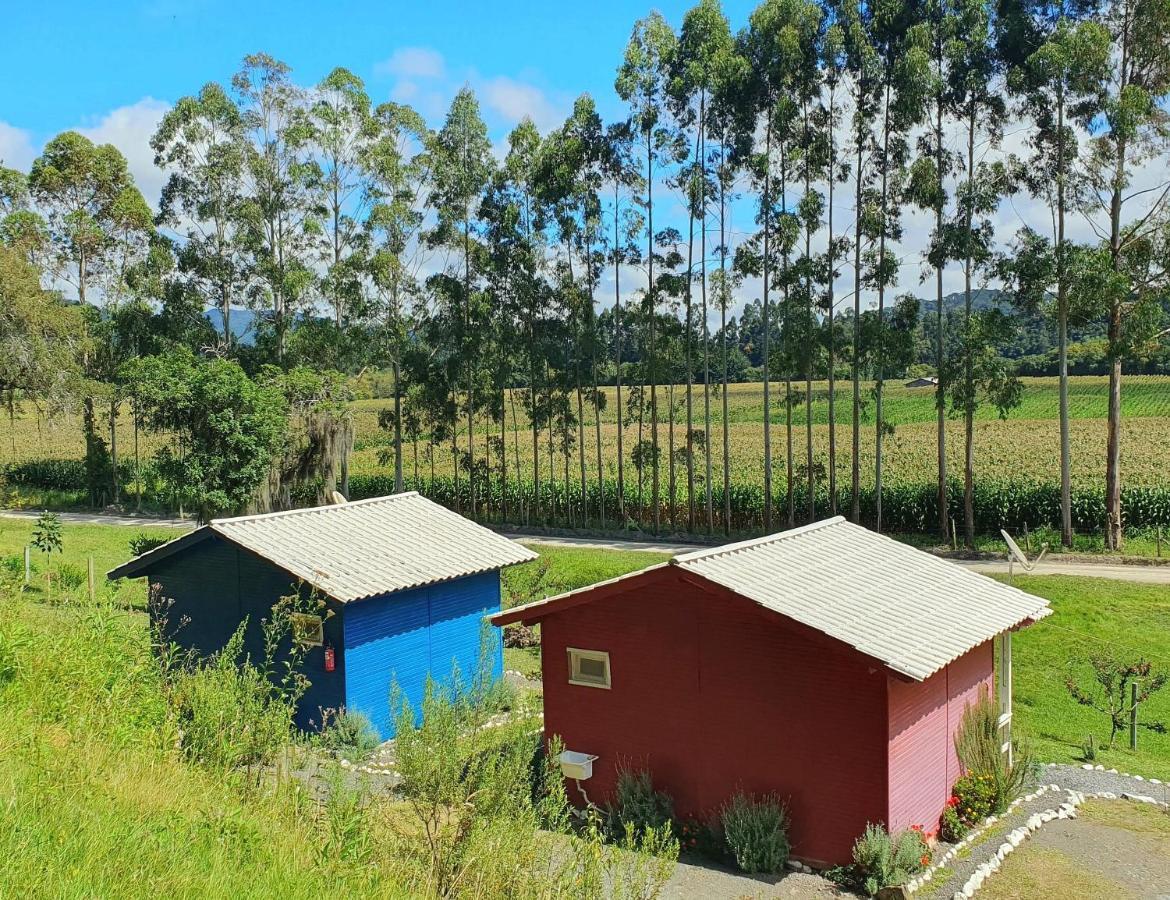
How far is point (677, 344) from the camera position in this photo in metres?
35.9

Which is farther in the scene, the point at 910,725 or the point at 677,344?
the point at 677,344

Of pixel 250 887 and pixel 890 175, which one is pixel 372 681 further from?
pixel 890 175

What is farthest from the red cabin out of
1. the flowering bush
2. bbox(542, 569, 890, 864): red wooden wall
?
the flowering bush

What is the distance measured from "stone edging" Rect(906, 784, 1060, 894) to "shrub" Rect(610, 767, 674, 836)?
292 cm

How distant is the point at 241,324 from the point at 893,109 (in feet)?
Answer: 91.5

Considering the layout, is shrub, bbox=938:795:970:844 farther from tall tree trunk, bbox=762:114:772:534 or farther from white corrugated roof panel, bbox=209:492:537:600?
tall tree trunk, bbox=762:114:772:534

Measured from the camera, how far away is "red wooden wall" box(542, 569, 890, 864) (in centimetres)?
1131

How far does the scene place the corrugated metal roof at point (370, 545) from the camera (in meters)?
16.0

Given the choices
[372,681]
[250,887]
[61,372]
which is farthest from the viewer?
[61,372]

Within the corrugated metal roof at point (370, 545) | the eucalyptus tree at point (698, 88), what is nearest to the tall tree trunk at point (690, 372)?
the eucalyptus tree at point (698, 88)

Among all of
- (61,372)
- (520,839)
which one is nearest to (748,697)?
(520,839)

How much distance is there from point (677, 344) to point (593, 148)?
24.3 feet

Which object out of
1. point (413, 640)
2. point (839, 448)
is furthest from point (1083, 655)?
point (839, 448)

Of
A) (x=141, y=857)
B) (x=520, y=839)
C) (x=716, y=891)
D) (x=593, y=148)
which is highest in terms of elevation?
(x=593, y=148)
